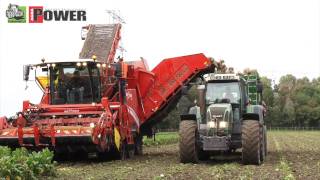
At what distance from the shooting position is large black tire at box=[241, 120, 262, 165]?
14367 mm

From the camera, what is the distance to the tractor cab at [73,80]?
17.3 metres

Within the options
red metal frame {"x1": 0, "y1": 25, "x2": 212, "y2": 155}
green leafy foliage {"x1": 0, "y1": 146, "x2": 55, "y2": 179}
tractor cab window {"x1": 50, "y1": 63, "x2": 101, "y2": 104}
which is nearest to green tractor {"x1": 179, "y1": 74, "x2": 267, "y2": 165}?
red metal frame {"x1": 0, "y1": 25, "x2": 212, "y2": 155}

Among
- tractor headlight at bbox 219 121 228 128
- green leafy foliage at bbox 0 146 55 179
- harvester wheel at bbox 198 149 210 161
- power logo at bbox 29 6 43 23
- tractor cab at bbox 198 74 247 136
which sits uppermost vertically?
power logo at bbox 29 6 43 23

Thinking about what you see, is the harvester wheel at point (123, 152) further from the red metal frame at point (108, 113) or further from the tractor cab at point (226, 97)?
the tractor cab at point (226, 97)

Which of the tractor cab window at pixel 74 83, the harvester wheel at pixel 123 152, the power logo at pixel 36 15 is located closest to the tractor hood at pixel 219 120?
the harvester wheel at pixel 123 152

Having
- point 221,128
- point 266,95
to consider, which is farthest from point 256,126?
point 266,95

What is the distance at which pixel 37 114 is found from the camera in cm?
1683

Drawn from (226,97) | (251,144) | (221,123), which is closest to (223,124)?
(221,123)

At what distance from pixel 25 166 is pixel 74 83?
23.4ft

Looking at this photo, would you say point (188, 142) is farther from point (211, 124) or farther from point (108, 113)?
point (108, 113)

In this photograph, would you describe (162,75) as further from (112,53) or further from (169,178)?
(169,178)

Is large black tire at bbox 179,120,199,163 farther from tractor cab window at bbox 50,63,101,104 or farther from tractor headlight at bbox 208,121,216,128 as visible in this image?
tractor cab window at bbox 50,63,101,104

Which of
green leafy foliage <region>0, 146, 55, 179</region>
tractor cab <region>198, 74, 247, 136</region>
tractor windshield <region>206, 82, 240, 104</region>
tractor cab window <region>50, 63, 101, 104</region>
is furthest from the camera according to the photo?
tractor cab window <region>50, 63, 101, 104</region>

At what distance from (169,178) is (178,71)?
8.88 meters
